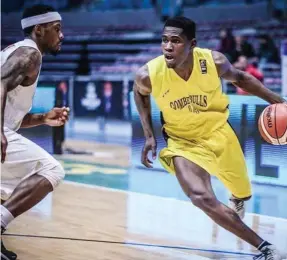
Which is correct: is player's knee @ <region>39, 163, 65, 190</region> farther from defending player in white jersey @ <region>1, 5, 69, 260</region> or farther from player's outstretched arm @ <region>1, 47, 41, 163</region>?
player's outstretched arm @ <region>1, 47, 41, 163</region>

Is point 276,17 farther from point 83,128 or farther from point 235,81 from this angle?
point 235,81

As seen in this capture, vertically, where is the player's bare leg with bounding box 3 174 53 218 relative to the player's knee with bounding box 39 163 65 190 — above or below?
below

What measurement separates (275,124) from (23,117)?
6.05 ft

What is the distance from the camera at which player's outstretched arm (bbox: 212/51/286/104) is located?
5.67 metres

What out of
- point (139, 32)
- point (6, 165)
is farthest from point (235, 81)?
point (139, 32)

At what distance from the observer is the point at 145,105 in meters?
5.80

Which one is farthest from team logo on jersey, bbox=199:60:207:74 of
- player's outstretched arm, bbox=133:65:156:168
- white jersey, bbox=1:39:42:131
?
white jersey, bbox=1:39:42:131

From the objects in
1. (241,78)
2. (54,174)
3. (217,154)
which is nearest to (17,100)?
(54,174)

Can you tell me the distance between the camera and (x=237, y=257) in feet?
18.0

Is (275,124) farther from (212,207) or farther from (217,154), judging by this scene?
(212,207)

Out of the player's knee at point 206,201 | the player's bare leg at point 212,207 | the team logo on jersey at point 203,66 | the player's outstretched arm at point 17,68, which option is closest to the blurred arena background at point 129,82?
the player's bare leg at point 212,207

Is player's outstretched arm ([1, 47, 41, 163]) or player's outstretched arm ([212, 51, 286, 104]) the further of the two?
player's outstretched arm ([212, 51, 286, 104])

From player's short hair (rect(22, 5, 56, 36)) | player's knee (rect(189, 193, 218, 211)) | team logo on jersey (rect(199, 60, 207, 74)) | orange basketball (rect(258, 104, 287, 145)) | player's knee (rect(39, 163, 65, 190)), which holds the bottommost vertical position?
player's knee (rect(189, 193, 218, 211))

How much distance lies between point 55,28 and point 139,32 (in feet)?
52.4
